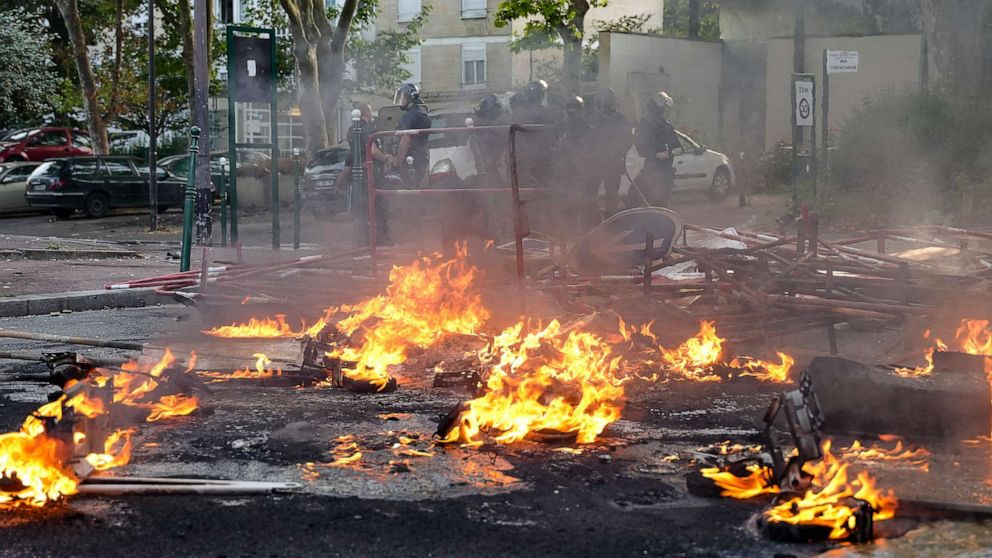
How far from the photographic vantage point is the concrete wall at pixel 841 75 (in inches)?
901

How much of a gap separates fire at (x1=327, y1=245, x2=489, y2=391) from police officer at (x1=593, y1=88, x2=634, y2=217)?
2021mm

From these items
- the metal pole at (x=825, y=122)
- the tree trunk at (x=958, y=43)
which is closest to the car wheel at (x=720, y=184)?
the metal pole at (x=825, y=122)

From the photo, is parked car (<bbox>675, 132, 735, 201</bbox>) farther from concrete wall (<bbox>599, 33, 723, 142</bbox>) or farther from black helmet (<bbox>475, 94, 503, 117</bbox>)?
black helmet (<bbox>475, 94, 503, 117</bbox>)

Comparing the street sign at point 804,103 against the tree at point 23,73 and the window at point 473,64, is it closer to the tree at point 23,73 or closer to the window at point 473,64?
the tree at point 23,73

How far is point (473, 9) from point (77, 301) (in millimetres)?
35875

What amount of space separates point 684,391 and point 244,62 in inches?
409

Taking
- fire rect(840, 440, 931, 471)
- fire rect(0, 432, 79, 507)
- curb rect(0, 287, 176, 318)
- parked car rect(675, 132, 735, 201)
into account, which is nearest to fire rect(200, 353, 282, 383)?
fire rect(0, 432, 79, 507)

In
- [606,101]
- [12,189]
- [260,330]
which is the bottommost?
[260,330]

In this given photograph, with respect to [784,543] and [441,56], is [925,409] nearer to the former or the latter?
[784,543]

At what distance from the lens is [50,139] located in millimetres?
34500

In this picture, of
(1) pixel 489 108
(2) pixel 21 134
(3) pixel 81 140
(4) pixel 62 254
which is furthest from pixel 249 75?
(3) pixel 81 140

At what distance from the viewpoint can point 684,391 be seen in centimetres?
687

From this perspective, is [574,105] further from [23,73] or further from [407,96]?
[23,73]

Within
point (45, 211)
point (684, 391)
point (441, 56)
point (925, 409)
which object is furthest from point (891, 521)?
point (441, 56)
